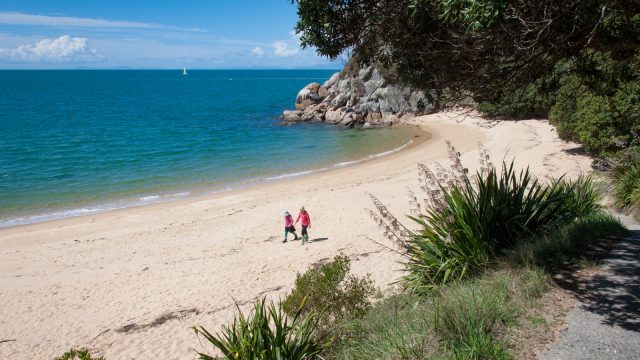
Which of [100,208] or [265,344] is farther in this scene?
[100,208]

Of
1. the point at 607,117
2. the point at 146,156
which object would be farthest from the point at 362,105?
the point at 607,117

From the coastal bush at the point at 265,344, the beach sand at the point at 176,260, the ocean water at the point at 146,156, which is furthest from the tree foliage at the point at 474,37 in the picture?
the ocean water at the point at 146,156

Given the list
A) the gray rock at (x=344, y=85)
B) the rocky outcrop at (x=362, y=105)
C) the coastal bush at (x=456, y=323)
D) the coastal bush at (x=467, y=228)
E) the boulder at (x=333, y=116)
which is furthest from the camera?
the gray rock at (x=344, y=85)

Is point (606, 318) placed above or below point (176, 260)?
above

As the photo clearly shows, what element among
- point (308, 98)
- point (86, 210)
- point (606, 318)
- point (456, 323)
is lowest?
point (86, 210)

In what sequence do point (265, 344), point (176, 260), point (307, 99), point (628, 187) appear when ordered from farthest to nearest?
point (307, 99) < point (176, 260) < point (628, 187) < point (265, 344)

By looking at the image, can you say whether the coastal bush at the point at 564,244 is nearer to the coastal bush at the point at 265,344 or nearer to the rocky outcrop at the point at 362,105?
the coastal bush at the point at 265,344

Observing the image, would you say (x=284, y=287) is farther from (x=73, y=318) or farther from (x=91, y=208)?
(x=91, y=208)

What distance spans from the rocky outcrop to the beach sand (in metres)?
22.6

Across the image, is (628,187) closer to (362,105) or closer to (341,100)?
(362,105)

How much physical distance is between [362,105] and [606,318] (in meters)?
44.2

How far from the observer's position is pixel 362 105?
48.1 metres

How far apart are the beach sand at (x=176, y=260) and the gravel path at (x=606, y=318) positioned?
240 centimetres

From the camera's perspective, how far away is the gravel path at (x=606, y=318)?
4281 mm
